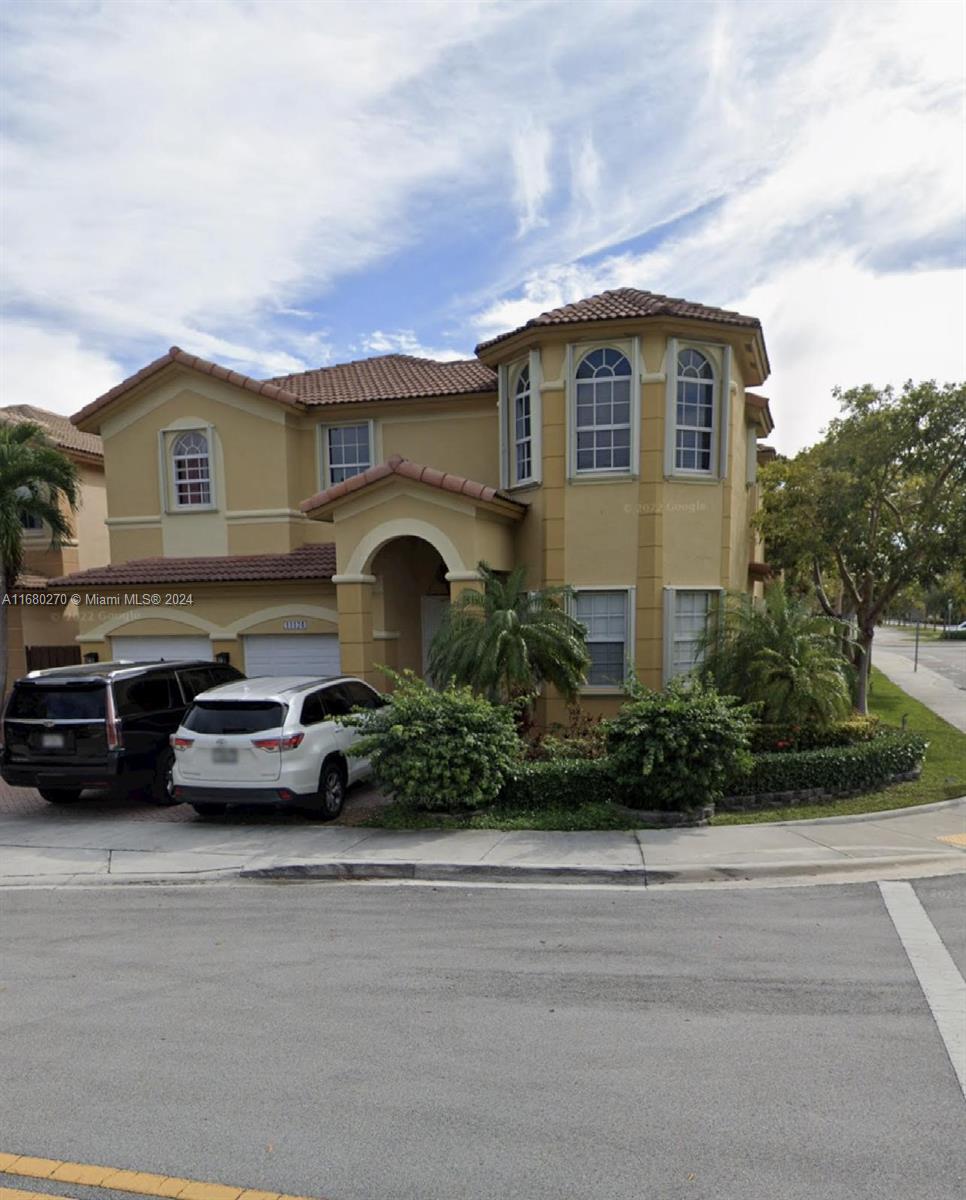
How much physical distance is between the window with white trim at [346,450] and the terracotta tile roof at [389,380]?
2.20ft

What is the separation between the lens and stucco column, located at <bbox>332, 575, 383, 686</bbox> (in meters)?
13.1

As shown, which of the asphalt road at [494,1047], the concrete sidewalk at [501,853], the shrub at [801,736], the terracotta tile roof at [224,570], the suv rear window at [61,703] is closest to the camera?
the asphalt road at [494,1047]

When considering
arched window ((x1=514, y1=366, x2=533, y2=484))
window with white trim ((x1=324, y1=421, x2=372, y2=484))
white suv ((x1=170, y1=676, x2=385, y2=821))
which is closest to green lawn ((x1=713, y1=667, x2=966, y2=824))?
white suv ((x1=170, y1=676, x2=385, y2=821))

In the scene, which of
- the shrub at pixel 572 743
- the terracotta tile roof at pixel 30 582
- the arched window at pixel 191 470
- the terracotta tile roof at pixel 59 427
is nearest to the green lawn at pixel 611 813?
the shrub at pixel 572 743

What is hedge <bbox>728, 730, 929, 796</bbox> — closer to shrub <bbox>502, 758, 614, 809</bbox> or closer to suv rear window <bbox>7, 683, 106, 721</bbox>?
shrub <bbox>502, 758, 614, 809</bbox>

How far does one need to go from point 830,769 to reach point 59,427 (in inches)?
824

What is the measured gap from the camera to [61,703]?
395 inches

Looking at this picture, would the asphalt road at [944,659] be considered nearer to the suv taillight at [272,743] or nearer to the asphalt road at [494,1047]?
the asphalt road at [494,1047]

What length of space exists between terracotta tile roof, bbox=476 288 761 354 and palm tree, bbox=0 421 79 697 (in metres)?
9.25

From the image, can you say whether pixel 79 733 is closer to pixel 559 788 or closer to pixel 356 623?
pixel 356 623

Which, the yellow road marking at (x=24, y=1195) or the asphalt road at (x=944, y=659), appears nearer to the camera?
the yellow road marking at (x=24, y=1195)

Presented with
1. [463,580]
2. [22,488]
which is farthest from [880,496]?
[22,488]

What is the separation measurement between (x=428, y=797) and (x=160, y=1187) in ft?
18.8

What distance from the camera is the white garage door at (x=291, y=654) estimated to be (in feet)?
50.7
